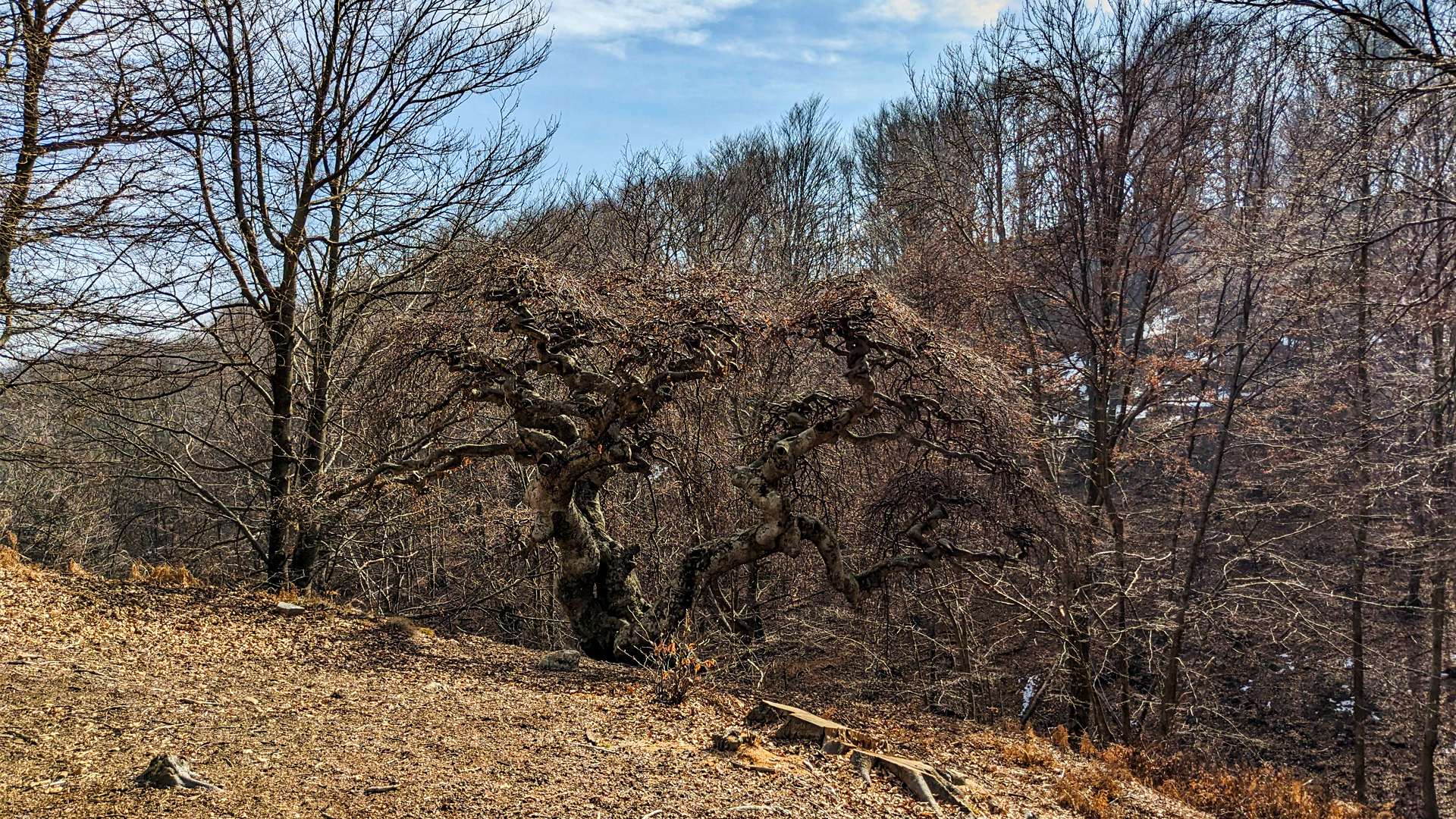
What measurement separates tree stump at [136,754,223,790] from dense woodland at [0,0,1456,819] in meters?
3.71

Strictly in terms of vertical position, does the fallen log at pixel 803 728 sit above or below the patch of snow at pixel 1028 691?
above

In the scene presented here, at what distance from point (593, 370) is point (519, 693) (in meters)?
2.67

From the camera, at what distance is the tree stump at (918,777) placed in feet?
14.6

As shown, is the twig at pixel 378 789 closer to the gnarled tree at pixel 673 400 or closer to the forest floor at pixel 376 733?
the forest floor at pixel 376 733

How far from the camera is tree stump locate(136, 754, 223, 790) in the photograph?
3.54 metres

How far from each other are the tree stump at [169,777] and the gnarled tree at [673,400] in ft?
11.8

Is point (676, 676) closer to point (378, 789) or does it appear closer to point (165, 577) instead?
point (378, 789)

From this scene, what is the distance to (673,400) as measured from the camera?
6.92 meters

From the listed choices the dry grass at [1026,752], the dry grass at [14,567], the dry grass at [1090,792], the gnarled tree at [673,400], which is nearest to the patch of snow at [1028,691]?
the gnarled tree at [673,400]

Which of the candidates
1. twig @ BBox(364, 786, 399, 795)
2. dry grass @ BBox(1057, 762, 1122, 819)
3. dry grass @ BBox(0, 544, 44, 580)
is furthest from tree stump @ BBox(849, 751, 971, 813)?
dry grass @ BBox(0, 544, 44, 580)

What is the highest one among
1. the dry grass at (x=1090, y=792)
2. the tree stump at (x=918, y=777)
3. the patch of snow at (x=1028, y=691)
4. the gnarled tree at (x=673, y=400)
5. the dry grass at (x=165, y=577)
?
the gnarled tree at (x=673, y=400)

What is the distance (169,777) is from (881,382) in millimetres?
5823

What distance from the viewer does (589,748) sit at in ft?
14.8

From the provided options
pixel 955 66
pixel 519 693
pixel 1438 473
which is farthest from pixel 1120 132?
pixel 519 693
